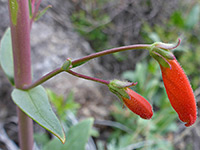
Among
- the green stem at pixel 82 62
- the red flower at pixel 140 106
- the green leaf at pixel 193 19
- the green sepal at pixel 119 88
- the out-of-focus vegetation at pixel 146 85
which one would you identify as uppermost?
the green stem at pixel 82 62

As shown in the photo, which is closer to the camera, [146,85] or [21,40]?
[21,40]

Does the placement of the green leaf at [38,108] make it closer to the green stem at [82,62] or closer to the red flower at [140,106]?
the green stem at [82,62]

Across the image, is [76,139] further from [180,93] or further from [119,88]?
[180,93]

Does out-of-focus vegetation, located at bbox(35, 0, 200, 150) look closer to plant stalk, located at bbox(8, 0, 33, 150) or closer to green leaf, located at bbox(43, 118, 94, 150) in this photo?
green leaf, located at bbox(43, 118, 94, 150)

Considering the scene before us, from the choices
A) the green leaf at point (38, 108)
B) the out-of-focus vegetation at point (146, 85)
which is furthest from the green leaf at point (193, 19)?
the green leaf at point (38, 108)

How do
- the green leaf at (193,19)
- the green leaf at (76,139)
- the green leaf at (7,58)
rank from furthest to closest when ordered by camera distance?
the green leaf at (193,19) < the green leaf at (76,139) < the green leaf at (7,58)

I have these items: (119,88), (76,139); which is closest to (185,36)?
(76,139)
